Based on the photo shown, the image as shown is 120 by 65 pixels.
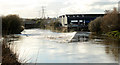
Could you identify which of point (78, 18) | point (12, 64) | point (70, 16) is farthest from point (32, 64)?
point (70, 16)

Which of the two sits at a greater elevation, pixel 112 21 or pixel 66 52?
pixel 112 21

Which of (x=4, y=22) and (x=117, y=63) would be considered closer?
(x=117, y=63)

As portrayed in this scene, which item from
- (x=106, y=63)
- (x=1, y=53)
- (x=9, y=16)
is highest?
(x=9, y=16)

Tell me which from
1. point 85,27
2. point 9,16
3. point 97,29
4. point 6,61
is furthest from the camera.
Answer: point 85,27

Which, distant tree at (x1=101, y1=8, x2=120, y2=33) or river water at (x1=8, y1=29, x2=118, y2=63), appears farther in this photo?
distant tree at (x1=101, y1=8, x2=120, y2=33)

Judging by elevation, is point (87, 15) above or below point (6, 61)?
above

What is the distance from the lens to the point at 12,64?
733 centimetres

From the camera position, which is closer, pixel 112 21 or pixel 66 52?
pixel 66 52

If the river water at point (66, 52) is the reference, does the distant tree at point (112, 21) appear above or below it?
above

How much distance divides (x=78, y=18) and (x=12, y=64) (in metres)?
57.2

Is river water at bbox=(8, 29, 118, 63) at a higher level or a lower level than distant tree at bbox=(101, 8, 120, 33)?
lower

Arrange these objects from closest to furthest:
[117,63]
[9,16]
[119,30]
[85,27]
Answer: [117,63] < [119,30] < [9,16] < [85,27]

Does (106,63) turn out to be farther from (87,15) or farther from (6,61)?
(87,15)

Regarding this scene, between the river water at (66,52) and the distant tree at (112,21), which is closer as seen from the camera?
the river water at (66,52)
